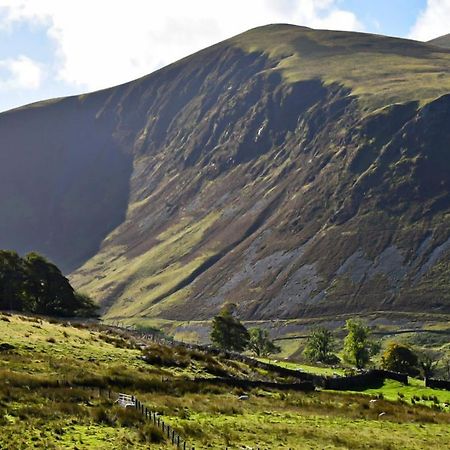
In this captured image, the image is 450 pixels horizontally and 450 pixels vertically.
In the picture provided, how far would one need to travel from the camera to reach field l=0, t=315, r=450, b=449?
94.4 ft

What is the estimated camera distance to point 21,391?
3397 centimetres

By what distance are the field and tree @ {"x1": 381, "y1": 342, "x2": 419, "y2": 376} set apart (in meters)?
56.0

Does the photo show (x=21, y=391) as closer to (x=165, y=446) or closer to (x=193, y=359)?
(x=165, y=446)

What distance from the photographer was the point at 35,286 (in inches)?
3903

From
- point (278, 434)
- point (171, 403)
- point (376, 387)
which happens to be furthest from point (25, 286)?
point (278, 434)

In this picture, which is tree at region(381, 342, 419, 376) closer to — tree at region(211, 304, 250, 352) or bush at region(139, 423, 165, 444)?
tree at region(211, 304, 250, 352)

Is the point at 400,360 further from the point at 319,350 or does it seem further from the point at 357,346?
the point at 319,350

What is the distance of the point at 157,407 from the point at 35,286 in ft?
222

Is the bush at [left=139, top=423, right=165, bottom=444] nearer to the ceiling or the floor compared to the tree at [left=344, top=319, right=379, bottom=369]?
nearer to the floor

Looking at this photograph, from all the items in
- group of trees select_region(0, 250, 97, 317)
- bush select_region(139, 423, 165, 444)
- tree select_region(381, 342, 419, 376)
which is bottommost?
bush select_region(139, 423, 165, 444)

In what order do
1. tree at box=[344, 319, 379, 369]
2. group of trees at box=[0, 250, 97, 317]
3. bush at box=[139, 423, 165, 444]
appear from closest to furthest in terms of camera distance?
1. bush at box=[139, 423, 165, 444]
2. group of trees at box=[0, 250, 97, 317]
3. tree at box=[344, 319, 379, 369]

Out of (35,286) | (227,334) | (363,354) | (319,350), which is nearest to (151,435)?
(35,286)

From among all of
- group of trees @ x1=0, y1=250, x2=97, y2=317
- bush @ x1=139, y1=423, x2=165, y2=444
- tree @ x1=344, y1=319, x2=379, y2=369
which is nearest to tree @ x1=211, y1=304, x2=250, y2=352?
tree @ x1=344, y1=319, x2=379, y2=369

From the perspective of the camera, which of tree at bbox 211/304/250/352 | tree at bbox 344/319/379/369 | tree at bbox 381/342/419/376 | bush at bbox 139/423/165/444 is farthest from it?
tree at bbox 344/319/379/369
